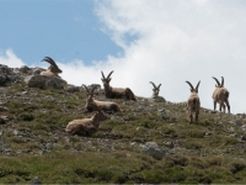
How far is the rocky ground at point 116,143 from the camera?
29.9 meters

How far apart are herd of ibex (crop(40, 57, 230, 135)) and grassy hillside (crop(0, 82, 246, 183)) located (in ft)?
1.79

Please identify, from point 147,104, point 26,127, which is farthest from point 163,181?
point 147,104

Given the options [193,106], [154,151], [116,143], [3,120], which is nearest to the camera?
[154,151]

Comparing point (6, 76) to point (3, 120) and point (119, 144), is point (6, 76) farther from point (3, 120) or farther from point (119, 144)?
point (119, 144)

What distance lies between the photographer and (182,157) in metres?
32.4

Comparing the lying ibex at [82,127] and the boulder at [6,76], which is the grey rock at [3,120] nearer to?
the lying ibex at [82,127]

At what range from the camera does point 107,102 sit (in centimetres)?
4534

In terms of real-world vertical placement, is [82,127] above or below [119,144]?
above

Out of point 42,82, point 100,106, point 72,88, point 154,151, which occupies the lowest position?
point 154,151

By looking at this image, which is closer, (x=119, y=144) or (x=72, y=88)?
(x=119, y=144)

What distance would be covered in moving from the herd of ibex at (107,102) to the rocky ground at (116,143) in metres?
0.52

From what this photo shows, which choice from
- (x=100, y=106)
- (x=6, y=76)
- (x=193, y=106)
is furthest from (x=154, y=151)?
(x=6, y=76)

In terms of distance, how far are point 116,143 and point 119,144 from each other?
0.40 metres

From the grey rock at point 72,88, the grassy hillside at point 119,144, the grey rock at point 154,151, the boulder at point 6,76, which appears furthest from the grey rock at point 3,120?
the grey rock at point 72,88
